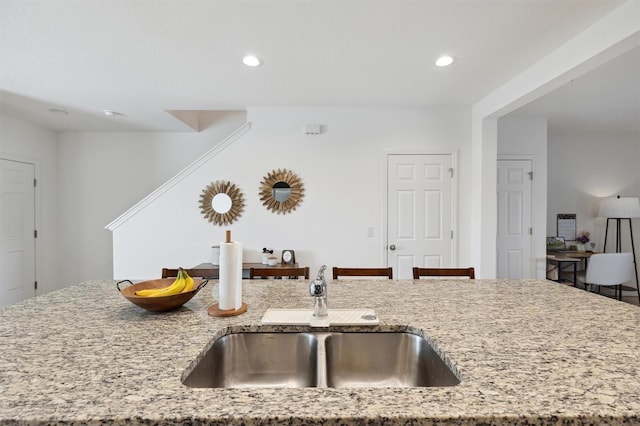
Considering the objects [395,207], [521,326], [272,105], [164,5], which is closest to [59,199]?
[272,105]

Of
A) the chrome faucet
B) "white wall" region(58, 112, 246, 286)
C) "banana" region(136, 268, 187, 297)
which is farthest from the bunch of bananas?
"white wall" region(58, 112, 246, 286)

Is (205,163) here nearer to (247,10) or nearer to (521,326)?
(247,10)

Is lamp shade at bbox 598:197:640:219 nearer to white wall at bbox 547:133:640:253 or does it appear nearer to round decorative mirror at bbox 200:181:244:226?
white wall at bbox 547:133:640:253

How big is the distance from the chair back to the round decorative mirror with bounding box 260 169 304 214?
376cm

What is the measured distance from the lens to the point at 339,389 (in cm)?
72

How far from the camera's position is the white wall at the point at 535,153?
3994 millimetres

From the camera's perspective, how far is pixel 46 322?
1119 millimetres

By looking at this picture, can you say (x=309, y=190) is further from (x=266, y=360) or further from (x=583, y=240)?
(x=583, y=240)

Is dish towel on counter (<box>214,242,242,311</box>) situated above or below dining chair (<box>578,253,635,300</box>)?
above

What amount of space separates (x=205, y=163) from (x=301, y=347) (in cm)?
299

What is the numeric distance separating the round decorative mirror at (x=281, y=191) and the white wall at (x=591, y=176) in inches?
154

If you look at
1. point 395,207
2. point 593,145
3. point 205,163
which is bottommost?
point 395,207

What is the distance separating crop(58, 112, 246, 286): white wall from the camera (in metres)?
4.37

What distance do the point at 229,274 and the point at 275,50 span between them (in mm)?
1723
